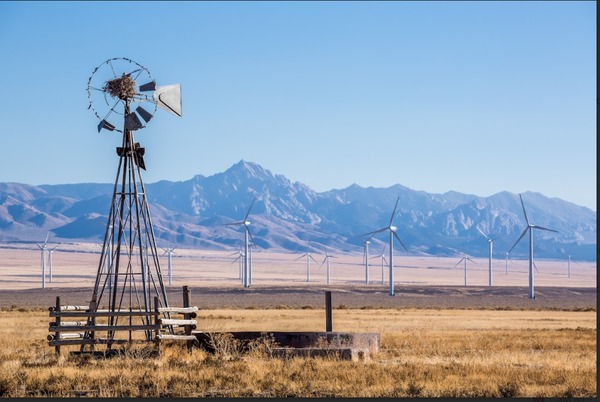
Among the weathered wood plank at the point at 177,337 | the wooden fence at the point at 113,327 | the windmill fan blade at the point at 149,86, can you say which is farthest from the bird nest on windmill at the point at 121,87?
the weathered wood plank at the point at 177,337

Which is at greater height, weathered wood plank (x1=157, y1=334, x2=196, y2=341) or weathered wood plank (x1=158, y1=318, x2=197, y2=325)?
weathered wood plank (x1=158, y1=318, x2=197, y2=325)

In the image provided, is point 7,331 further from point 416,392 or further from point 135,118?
point 416,392

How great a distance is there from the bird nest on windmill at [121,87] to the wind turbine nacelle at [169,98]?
66cm

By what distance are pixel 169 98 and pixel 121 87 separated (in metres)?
1.36

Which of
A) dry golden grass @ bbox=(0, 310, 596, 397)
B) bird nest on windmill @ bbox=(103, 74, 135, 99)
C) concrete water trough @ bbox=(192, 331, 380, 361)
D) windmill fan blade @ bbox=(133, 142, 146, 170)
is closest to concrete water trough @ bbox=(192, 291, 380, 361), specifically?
concrete water trough @ bbox=(192, 331, 380, 361)

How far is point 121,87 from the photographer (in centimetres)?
2916

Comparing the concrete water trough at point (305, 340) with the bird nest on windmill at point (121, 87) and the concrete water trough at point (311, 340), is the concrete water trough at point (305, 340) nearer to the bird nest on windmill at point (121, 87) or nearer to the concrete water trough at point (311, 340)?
the concrete water trough at point (311, 340)

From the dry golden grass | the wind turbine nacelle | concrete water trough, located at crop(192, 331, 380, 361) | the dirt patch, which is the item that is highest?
the wind turbine nacelle

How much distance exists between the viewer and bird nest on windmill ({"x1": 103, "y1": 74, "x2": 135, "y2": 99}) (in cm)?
2919

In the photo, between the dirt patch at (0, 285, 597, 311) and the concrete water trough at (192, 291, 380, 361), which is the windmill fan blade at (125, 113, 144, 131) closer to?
the concrete water trough at (192, 291, 380, 361)

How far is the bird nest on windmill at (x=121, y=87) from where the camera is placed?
29.2 m

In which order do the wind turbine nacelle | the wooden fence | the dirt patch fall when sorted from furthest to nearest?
the dirt patch < the wind turbine nacelle < the wooden fence

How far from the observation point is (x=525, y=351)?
3303cm

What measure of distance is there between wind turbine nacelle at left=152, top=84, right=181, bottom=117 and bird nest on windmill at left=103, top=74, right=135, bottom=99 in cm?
66
